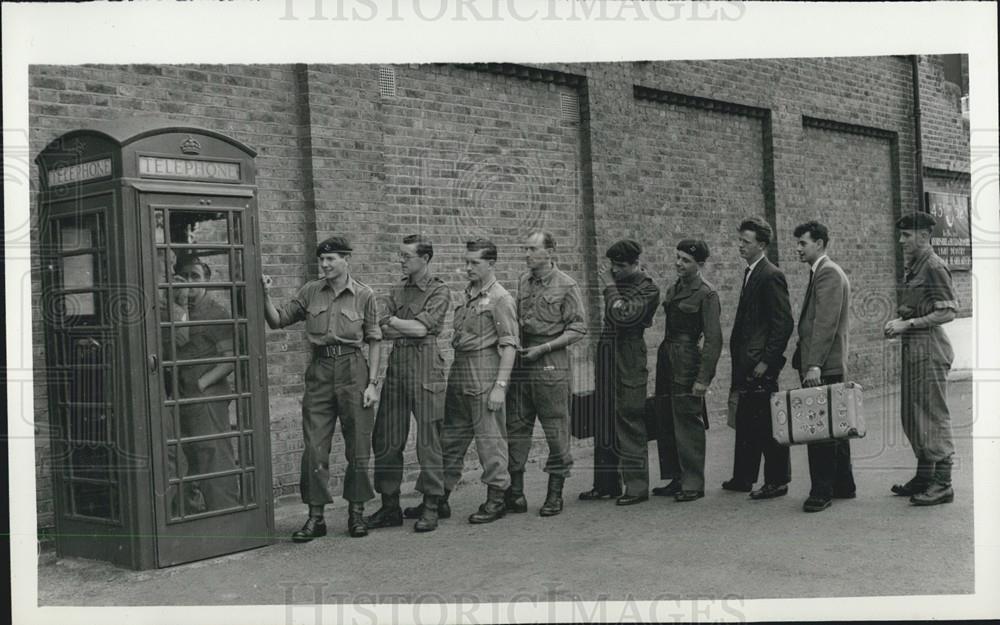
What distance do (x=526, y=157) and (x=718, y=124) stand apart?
247cm

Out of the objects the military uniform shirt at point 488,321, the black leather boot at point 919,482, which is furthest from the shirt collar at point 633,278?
the black leather boot at point 919,482

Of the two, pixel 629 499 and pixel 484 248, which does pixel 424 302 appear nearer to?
pixel 484 248

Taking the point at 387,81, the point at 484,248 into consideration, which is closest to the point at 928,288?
the point at 484,248

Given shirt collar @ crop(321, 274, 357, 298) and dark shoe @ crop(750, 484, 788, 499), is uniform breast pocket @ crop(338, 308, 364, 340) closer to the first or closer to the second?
shirt collar @ crop(321, 274, 357, 298)

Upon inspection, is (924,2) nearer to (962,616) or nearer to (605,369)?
(605,369)

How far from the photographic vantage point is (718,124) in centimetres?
970

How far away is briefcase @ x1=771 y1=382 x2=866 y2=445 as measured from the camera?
6.34 m

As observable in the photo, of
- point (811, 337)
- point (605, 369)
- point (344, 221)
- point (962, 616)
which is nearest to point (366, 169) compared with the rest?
point (344, 221)

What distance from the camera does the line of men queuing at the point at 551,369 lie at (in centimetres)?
632

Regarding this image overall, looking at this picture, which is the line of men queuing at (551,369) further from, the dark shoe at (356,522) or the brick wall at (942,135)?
the brick wall at (942,135)

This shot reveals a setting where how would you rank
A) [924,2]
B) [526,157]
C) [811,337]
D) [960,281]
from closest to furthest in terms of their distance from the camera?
[924,2], [811,337], [526,157], [960,281]

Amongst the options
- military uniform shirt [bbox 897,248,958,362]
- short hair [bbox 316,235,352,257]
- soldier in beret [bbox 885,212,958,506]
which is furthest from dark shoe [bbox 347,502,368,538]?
military uniform shirt [bbox 897,248,958,362]

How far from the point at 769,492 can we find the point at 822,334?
130 centimetres

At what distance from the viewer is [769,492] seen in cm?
711
